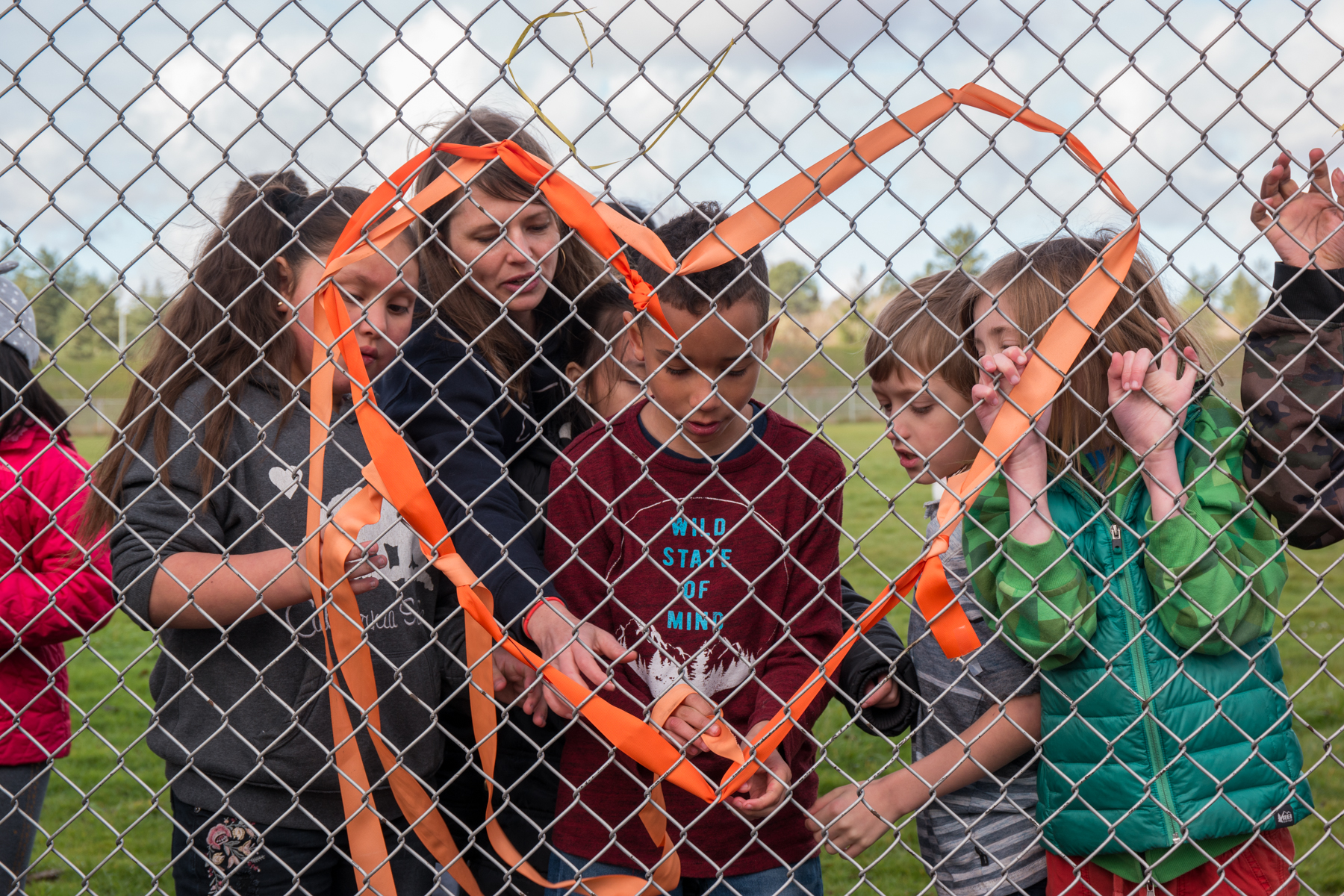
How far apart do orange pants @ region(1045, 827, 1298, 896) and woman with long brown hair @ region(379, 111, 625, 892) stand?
1.11m

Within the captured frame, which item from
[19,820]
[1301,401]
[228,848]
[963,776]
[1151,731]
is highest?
[1301,401]

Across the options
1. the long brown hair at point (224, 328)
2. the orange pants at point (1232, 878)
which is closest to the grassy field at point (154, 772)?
the orange pants at point (1232, 878)

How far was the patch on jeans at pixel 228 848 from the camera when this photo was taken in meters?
2.17

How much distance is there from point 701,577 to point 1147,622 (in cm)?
90

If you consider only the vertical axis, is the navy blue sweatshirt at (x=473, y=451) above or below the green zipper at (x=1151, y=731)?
above

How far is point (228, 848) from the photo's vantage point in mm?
2176

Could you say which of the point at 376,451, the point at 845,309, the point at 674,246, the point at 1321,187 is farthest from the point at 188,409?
the point at 1321,187

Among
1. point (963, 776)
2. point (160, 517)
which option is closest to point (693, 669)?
point (963, 776)

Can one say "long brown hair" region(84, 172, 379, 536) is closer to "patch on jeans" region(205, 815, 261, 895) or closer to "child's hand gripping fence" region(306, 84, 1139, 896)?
"child's hand gripping fence" region(306, 84, 1139, 896)

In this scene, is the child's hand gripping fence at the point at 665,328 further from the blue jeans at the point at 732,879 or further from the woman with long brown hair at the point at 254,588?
the blue jeans at the point at 732,879

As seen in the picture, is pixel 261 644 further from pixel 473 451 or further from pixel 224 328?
pixel 224 328

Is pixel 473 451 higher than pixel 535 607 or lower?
higher

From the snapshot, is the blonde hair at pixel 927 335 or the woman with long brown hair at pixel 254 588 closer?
the woman with long brown hair at pixel 254 588

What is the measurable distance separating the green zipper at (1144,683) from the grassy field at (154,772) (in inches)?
10.9
